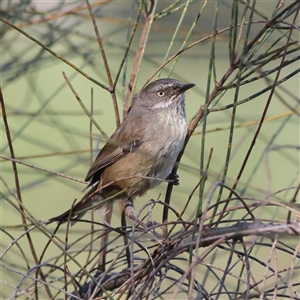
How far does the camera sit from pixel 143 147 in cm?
393

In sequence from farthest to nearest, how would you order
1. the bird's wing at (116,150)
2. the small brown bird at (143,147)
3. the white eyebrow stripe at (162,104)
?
1. the white eyebrow stripe at (162,104)
2. the bird's wing at (116,150)
3. the small brown bird at (143,147)

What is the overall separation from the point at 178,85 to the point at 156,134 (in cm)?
45

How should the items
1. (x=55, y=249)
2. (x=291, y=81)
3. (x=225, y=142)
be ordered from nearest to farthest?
(x=55, y=249)
(x=225, y=142)
(x=291, y=81)

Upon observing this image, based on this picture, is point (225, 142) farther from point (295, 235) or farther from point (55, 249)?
point (295, 235)

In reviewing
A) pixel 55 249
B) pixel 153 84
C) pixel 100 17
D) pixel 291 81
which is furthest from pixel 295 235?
pixel 291 81

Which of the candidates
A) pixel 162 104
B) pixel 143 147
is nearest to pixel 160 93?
pixel 162 104

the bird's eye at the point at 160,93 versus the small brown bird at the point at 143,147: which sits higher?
the bird's eye at the point at 160,93

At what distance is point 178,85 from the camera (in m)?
4.04

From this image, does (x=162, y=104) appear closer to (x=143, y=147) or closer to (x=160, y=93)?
(x=160, y=93)

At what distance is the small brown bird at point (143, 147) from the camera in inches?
146

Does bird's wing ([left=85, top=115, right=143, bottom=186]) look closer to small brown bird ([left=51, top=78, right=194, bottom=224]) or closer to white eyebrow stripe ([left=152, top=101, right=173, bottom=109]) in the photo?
small brown bird ([left=51, top=78, right=194, bottom=224])

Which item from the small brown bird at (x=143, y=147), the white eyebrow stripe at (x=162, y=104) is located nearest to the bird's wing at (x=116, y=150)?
the small brown bird at (x=143, y=147)

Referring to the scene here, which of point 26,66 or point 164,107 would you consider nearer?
point 26,66

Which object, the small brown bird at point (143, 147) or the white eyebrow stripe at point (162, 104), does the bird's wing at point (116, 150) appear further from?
the white eyebrow stripe at point (162, 104)
